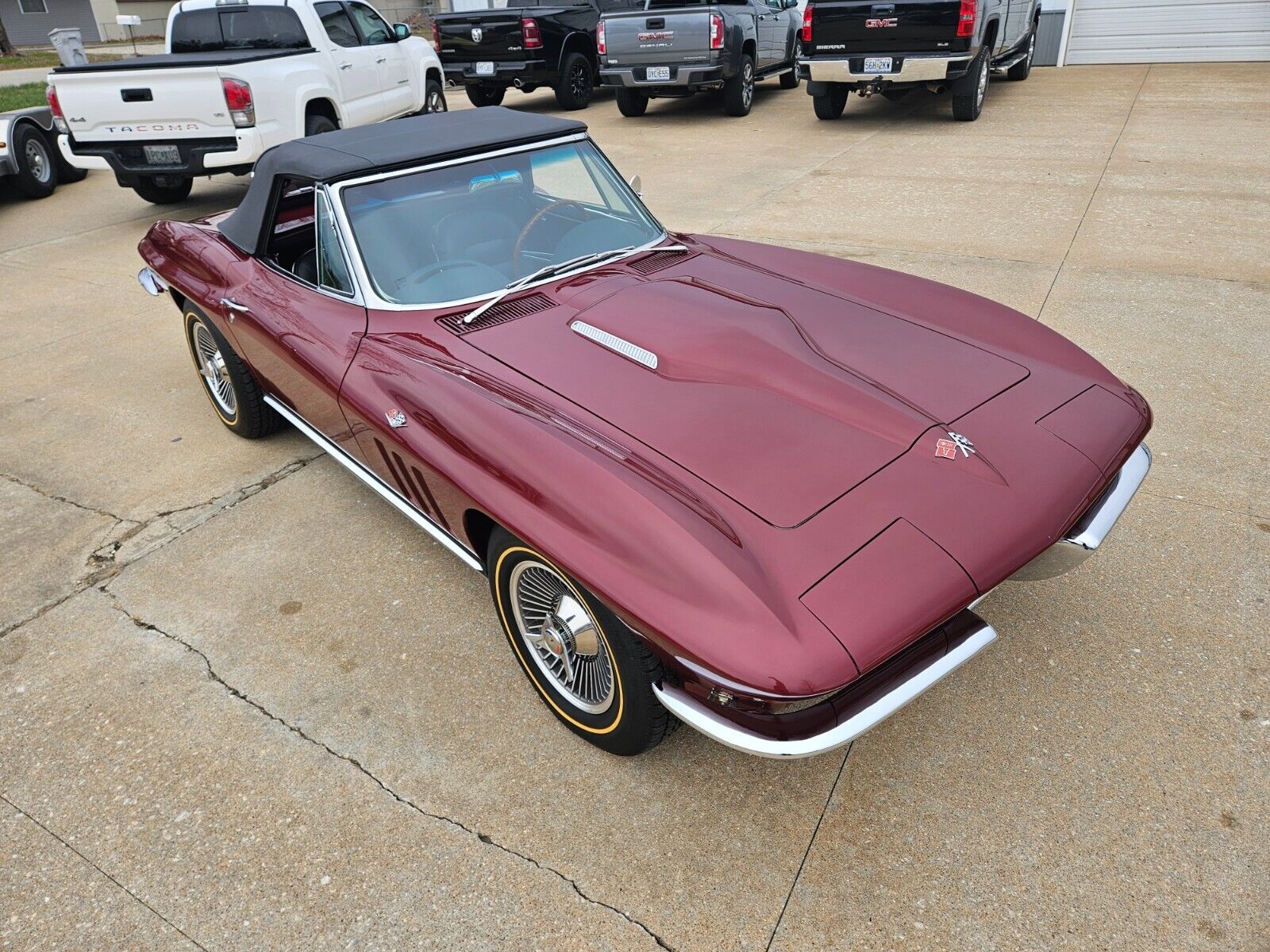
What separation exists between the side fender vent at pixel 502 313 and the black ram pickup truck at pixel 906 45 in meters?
8.14

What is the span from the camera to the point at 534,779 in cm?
256

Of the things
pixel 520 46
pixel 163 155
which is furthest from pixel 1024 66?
pixel 163 155

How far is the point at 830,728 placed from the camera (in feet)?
6.75

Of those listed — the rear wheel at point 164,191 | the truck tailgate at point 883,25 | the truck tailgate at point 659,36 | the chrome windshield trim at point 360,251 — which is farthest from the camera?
the truck tailgate at point 659,36

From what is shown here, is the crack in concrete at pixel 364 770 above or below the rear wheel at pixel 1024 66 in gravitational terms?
below

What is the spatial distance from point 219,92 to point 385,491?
232 inches

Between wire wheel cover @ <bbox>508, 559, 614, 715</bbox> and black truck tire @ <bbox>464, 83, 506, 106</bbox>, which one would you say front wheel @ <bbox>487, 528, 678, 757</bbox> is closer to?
wire wheel cover @ <bbox>508, 559, 614, 715</bbox>

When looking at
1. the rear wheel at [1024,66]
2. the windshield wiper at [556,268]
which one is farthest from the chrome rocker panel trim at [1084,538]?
the rear wheel at [1024,66]

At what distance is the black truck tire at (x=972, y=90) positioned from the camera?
1006cm

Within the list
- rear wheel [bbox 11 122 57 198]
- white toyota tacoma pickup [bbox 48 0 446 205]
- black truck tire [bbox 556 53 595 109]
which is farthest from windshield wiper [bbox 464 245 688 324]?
black truck tire [bbox 556 53 595 109]

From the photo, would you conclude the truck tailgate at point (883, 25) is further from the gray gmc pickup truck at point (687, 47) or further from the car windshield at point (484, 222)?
the car windshield at point (484, 222)

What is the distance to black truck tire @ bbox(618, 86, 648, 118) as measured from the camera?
12062mm

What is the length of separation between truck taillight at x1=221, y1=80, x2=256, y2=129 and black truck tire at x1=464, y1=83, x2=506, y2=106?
545cm

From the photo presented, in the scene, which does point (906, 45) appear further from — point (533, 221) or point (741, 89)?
point (533, 221)
